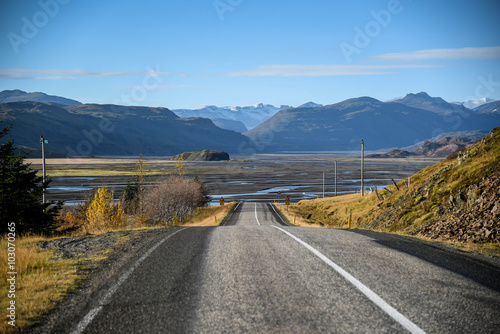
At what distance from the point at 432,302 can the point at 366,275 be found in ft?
5.18

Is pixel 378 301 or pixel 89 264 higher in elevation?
pixel 378 301

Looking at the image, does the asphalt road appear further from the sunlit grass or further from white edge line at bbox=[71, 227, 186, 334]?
the sunlit grass

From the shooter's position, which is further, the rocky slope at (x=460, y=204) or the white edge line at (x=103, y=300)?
the rocky slope at (x=460, y=204)

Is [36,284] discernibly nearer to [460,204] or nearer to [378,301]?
[378,301]

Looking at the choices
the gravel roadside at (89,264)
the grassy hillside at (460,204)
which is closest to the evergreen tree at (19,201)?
the gravel roadside at (89,264)

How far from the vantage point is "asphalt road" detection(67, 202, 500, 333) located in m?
4.97

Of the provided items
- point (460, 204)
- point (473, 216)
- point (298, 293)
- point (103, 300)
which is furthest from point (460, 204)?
point (103, 300)

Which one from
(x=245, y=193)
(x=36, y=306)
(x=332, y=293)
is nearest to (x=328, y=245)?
(x=332, y=293)

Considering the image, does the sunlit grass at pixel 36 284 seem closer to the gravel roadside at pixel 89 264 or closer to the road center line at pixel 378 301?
the gravel roadside at pixel 89 264

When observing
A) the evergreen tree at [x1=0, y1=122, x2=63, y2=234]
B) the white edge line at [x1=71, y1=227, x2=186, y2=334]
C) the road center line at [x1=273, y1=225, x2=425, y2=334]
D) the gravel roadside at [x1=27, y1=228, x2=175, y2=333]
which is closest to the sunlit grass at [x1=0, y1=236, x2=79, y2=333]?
the gravel roadside at [x1=27, y1=228, x2=175, y2=333]

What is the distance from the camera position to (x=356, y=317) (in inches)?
203

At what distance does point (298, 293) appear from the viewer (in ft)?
20.1

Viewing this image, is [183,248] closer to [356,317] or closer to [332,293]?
[332,293]

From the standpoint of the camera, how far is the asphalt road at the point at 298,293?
196 inches
